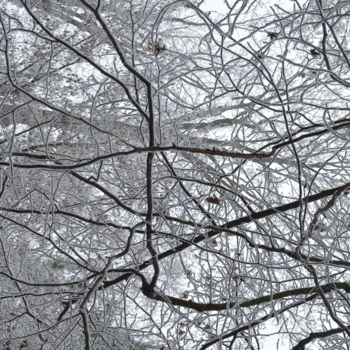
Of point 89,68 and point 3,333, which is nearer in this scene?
point 3,333

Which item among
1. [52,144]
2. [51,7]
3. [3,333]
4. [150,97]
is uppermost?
[51,7]

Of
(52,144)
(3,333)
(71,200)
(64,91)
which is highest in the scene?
(64,91)

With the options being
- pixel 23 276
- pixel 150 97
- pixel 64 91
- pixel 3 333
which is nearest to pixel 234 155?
pixel 150 97

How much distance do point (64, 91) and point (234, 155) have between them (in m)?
Result: 4.06

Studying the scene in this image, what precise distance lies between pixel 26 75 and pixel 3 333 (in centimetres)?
254

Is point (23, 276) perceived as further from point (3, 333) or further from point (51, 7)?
point (51, 7)

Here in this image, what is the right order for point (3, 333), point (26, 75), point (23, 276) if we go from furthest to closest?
1. point (26, 75)
2. point (23, 276)
3. point (3, 333)

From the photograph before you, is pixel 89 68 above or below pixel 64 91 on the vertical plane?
above

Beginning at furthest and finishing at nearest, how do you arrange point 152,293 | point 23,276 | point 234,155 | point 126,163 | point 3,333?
point 126,163 < point 23,276 < point 3,333 < point 152,293 < point 234,155

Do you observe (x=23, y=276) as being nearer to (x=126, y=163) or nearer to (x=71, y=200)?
(x=71, y=200)

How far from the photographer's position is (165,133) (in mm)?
4680

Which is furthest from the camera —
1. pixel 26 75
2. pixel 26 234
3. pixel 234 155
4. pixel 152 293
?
pixel 26 75

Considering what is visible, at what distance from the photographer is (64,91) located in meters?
5.22

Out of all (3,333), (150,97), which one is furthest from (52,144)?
(150,97)
